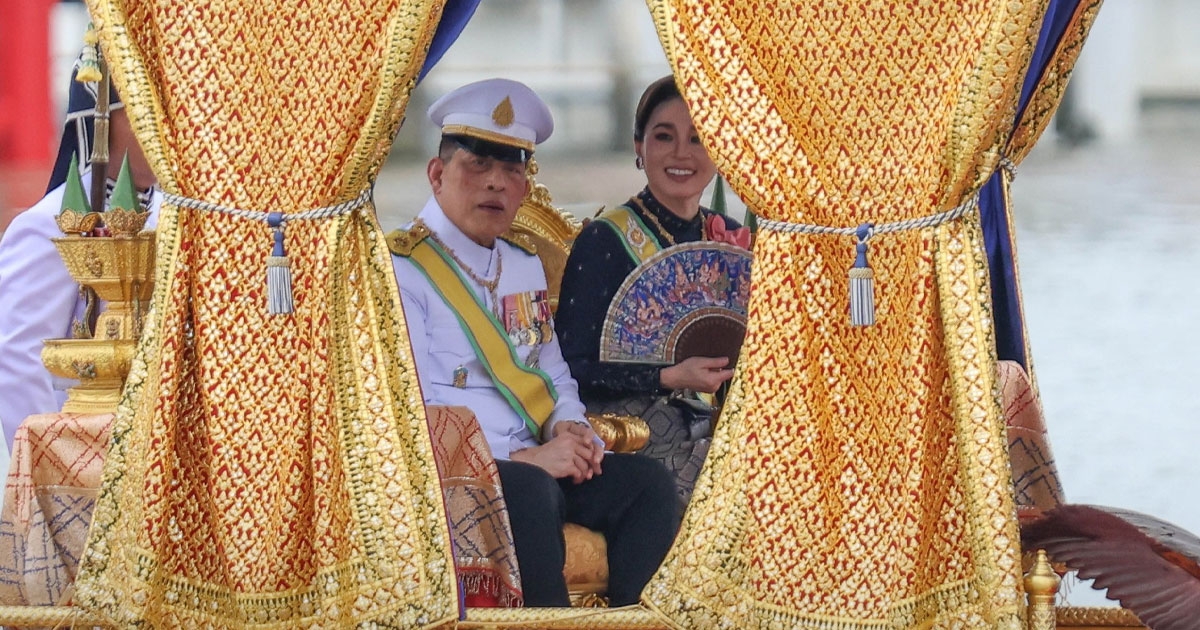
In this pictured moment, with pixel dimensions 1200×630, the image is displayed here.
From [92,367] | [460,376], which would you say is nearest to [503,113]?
[460,376]

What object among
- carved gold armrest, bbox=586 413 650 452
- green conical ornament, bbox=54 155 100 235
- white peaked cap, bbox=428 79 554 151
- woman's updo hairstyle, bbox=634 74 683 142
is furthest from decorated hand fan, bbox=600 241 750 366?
green conical ornament, bbox=54 155 100 235

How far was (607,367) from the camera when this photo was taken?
5.22m

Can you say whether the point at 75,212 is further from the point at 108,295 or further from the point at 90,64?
the point at 90,64

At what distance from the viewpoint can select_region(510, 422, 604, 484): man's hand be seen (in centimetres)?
480

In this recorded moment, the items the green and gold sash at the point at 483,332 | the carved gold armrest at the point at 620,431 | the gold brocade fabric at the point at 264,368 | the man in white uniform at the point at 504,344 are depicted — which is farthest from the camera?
the carved gold armrest at the point at 620,431

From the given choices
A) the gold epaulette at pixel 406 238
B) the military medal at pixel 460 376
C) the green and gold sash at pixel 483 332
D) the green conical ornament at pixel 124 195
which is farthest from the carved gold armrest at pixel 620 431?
the green conical ornament at pixel 124 195

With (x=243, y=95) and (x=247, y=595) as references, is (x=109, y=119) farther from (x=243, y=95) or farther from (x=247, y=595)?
(x=247, y=595)

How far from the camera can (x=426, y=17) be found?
3961 mm

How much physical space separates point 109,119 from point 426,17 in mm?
1212

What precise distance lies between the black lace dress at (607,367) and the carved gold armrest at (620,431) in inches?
4.7

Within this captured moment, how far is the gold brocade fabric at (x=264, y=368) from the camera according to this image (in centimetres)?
404

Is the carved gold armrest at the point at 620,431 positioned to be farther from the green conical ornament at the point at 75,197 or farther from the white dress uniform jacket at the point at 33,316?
the green conical ornament at the point at 75,197

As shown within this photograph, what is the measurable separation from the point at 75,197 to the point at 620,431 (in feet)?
5.09

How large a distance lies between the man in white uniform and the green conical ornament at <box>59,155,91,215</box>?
2.62 feet
